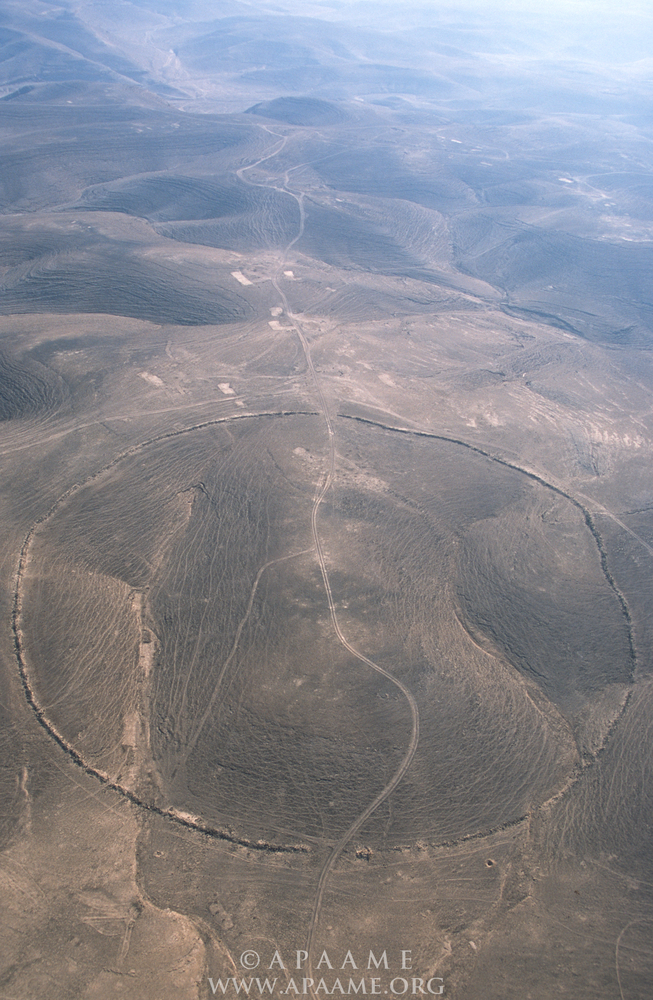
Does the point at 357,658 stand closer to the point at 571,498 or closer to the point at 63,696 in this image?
the point at 63,696

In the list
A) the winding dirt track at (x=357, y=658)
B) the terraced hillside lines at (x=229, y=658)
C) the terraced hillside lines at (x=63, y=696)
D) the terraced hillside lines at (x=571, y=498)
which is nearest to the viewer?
the winding dirt track at (x=357, y=658)

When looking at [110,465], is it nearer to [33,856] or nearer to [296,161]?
[33,856]

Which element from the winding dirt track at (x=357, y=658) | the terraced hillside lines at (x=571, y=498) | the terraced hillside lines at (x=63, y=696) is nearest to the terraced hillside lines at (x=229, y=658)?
the terraced hillside lines at (x=63, y=696)

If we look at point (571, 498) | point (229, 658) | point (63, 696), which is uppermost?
point (571, 498)

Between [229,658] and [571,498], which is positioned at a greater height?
[571,498]

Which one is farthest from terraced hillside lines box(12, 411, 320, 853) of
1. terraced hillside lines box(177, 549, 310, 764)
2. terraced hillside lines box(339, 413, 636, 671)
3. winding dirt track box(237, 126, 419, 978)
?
terraced hillside lines box(339, 413, 636, 671)

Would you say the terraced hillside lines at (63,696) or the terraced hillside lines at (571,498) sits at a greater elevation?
the terraced hillside lines at (571,498)

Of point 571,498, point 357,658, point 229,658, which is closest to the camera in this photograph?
point 229,658

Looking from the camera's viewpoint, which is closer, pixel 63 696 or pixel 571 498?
pixel 63 696

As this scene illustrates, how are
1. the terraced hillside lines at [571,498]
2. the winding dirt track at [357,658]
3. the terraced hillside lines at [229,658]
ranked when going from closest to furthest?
the winding dirt track at [357,658], the terraced hillside lines at [229,658], the terraced hillside lines at [571,498]

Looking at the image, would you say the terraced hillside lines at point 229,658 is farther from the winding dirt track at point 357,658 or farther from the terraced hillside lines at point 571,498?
the terraced hillside lines at point 571,498

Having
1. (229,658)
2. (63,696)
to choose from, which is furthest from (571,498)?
(63,696)

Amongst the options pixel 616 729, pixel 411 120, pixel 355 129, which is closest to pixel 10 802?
pixel 616 729

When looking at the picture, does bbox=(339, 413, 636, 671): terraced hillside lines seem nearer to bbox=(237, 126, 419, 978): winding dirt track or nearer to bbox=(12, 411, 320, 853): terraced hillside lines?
bbox=(237, 126, 419, 978): winding dirt track
